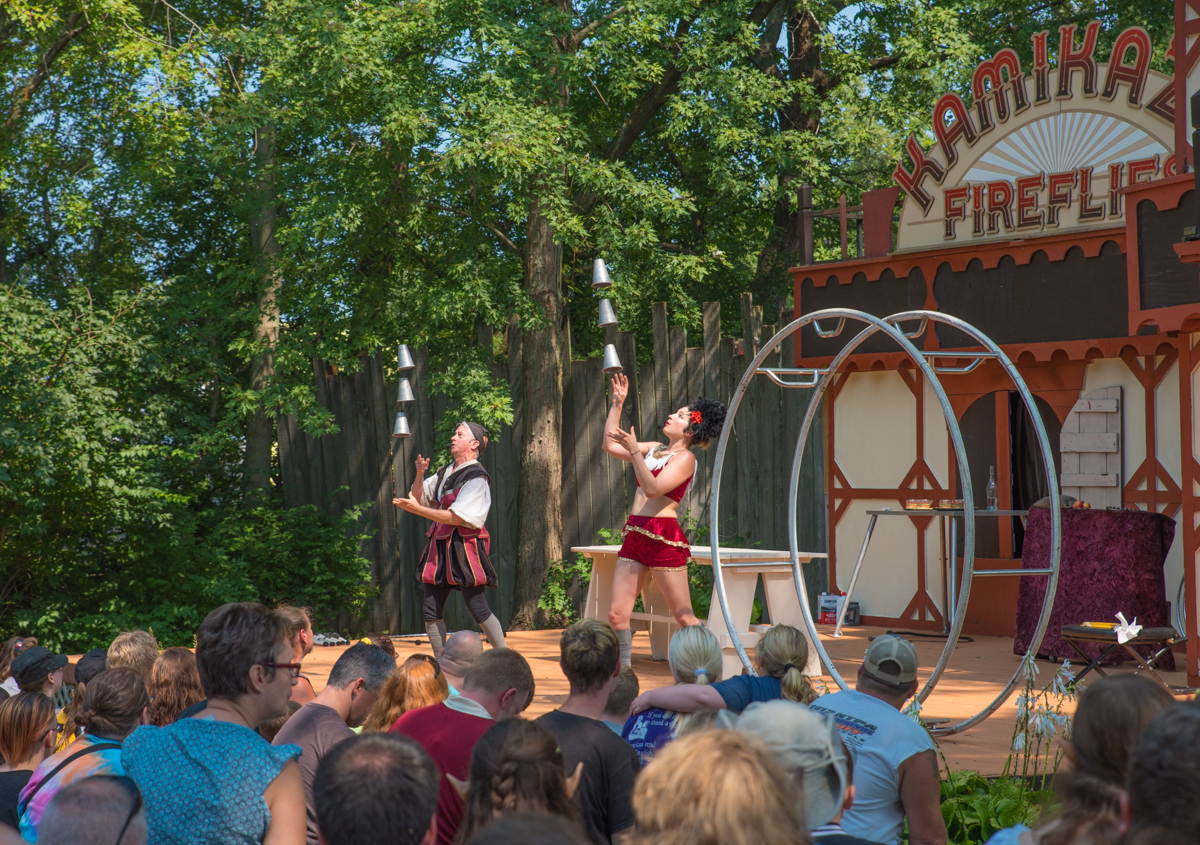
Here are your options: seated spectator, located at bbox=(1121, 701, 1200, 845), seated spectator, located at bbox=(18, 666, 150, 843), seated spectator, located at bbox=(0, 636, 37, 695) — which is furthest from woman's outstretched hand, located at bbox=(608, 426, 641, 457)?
seated spectator, located at bbox=(1121, 701, 1200, 845)

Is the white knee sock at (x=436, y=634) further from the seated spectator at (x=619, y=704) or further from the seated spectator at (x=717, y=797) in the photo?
the seated spectator at (x=717, y=797)

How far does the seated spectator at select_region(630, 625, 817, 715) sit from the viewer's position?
355cm

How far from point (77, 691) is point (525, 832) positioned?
9.03 feet

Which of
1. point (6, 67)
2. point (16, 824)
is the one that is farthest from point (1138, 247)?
point (6, 67)

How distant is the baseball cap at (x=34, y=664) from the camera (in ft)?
14.0

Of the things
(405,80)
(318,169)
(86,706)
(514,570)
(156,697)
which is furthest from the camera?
(514,570)

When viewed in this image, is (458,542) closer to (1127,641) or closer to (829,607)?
(1127,641)

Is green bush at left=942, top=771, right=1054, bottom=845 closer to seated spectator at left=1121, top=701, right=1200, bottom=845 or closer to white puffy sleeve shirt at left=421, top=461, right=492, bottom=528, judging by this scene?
seated spectator at left=1121, top=701, right=1200, bottom=845

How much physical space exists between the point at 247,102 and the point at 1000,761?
833 cm

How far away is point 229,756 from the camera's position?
2518 mm

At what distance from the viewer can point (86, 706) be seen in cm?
316

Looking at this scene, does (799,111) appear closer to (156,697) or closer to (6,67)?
(6,67)

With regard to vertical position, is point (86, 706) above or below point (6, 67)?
below

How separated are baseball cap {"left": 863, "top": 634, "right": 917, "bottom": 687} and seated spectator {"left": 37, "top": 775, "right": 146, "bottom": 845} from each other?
77.9 inches
